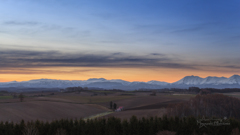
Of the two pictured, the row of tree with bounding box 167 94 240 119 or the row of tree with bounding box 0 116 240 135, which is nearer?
the row of tree with bounding box 0 116 240 135

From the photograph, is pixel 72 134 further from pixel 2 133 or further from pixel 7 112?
pixel 7 112

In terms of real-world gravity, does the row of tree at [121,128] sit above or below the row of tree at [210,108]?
above

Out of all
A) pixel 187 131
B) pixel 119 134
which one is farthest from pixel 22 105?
pixel 187 131

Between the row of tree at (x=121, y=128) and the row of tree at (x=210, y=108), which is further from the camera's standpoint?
the row of tree at (x=210, y=108)

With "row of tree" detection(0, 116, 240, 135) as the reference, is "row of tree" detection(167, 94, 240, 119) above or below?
below

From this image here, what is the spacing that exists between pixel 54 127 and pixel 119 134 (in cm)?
982

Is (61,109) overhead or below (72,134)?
below

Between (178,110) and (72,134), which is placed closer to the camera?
(72,134)

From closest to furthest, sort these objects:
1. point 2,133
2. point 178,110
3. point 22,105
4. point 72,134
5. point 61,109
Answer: point 2,133, point 72,134, point 178,110, point 22,105, point 61,109

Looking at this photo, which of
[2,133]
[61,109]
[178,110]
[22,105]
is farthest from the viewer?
[61,109]

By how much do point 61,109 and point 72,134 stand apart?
195ft

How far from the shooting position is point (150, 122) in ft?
103

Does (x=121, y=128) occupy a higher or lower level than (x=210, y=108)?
higher

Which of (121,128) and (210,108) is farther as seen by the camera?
(210,108)
